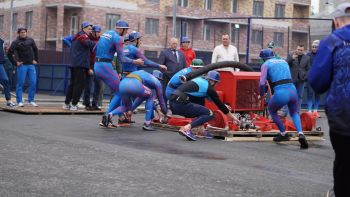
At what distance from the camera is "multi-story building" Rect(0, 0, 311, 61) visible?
49.9 metres

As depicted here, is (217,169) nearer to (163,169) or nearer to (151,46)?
(163,169)

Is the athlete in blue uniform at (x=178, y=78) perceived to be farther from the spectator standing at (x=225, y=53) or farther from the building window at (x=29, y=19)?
the building window at (x=29, y=19)

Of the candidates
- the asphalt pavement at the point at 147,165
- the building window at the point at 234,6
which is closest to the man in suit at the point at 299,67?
the asphalt pavement at the point at 147,165

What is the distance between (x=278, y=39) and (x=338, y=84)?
5464 cm

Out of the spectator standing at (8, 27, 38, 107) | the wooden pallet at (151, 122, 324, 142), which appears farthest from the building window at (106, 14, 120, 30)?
the wooden pallet at (151, 122, 324, 142)

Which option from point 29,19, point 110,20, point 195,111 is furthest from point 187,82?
point 29,19

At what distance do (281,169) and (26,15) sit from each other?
151 feet

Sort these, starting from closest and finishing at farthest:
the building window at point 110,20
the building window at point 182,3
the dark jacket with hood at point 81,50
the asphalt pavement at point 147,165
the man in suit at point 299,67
Result: 1. the asphalt pavement at point 147,165
2. the dark jacket with hood at point 81,50
3. the man in suit at point 299,67
4. the building window at point 110,20
5. the building window at point 182,3

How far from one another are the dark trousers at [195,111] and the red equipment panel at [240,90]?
46.3 inches

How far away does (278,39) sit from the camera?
58.9 meters

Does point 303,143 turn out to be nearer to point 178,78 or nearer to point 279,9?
point 178,78

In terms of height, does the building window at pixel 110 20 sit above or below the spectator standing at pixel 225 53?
above

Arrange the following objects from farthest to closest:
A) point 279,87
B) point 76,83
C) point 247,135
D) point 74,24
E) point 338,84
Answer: point 74,24 → point 76,83 → point 247,135 → point 279,87 → point 338,84

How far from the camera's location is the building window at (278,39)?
2303 inches
